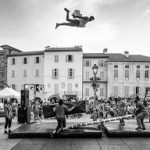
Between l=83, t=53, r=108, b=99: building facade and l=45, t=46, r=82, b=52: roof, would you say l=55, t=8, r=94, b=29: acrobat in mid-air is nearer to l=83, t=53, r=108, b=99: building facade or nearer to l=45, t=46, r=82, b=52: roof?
l=45, t=46, r=82, b=52: roof

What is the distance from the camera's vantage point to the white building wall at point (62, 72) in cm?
5906

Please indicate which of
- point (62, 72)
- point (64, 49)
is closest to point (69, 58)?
point (64, 49)

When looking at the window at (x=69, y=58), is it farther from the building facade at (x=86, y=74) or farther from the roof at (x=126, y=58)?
the roof at (x=126, y=58)

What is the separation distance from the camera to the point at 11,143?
42.6ft

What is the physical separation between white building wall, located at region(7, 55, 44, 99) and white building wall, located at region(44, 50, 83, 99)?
4.33 feet

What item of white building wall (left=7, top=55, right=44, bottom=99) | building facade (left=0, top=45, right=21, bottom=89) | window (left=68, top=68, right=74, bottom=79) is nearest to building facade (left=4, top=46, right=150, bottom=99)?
window (left=68, top=68, right=74, bottom=79)

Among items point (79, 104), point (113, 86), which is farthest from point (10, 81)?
point (79, 104)

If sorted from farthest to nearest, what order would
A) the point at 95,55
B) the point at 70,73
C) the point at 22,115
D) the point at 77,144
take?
the point at 95,55, the point at 70,73, the point at 22,115, the point at 77,144

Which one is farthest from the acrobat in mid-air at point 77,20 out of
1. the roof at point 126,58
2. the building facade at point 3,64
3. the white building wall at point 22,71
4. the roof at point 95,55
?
the building facade at point 3,64

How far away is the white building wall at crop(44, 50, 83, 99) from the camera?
59.1 m

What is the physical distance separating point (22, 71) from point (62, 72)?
788 cm

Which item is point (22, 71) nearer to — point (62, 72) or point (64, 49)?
point (62, 72)

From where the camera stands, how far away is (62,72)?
59.5 m

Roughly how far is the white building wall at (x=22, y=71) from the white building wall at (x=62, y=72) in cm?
132
